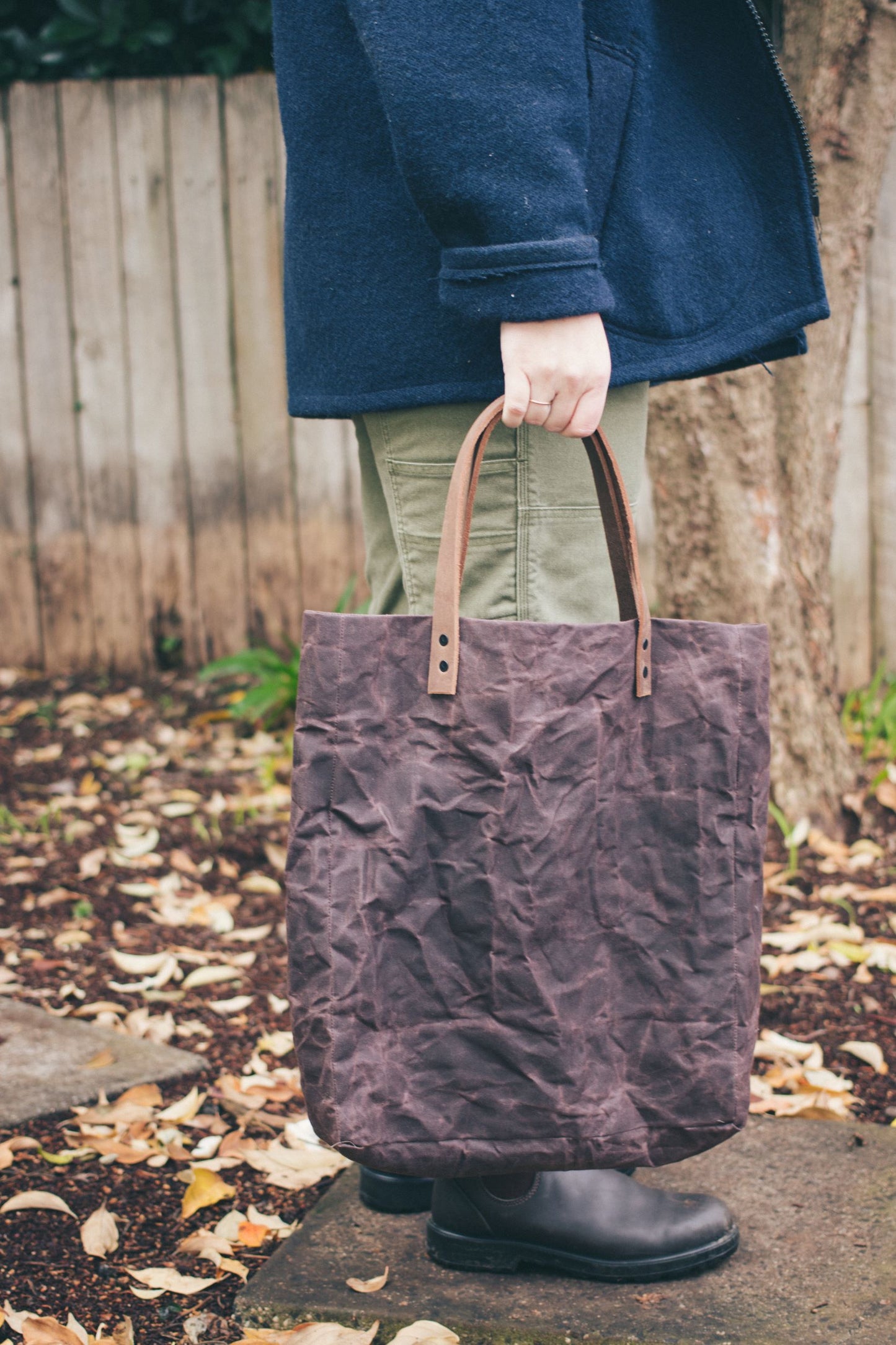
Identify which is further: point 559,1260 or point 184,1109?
point 184,1109

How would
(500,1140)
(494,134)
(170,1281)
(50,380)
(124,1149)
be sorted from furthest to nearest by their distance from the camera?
(50,380)
(124,1149)
(170,1281)
(500,1140)
(494,134)

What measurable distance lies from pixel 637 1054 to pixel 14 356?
11.3 ft

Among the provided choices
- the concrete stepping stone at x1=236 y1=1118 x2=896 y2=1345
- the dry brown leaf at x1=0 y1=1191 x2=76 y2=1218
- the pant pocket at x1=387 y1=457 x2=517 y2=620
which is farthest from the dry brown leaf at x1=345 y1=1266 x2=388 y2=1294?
the pant pocket at x1=387 y1=457 x2=517 y2=620

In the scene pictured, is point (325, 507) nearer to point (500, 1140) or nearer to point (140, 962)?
point (140, 962)

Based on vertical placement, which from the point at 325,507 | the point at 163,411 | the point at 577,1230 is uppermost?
the point at 163,411

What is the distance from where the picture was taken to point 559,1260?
1.33 meters

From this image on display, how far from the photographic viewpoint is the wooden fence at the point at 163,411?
12.0 ft

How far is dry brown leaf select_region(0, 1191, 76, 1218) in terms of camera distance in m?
1.52

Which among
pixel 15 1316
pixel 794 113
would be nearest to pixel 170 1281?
pixel 15 1316

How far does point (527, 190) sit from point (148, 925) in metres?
1.88

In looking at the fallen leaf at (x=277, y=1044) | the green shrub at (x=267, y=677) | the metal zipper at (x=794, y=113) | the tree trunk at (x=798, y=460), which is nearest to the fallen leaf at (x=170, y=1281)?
the fallen leaf at (x=277, y=1044)

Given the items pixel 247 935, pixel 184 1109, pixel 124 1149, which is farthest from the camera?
pixel 247 935

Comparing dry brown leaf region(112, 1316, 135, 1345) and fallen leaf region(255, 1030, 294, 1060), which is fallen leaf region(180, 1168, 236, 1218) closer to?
dry brown leaf region(112, 1316, 135, 1345)

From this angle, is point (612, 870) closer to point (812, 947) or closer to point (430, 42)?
point (430, 42)
